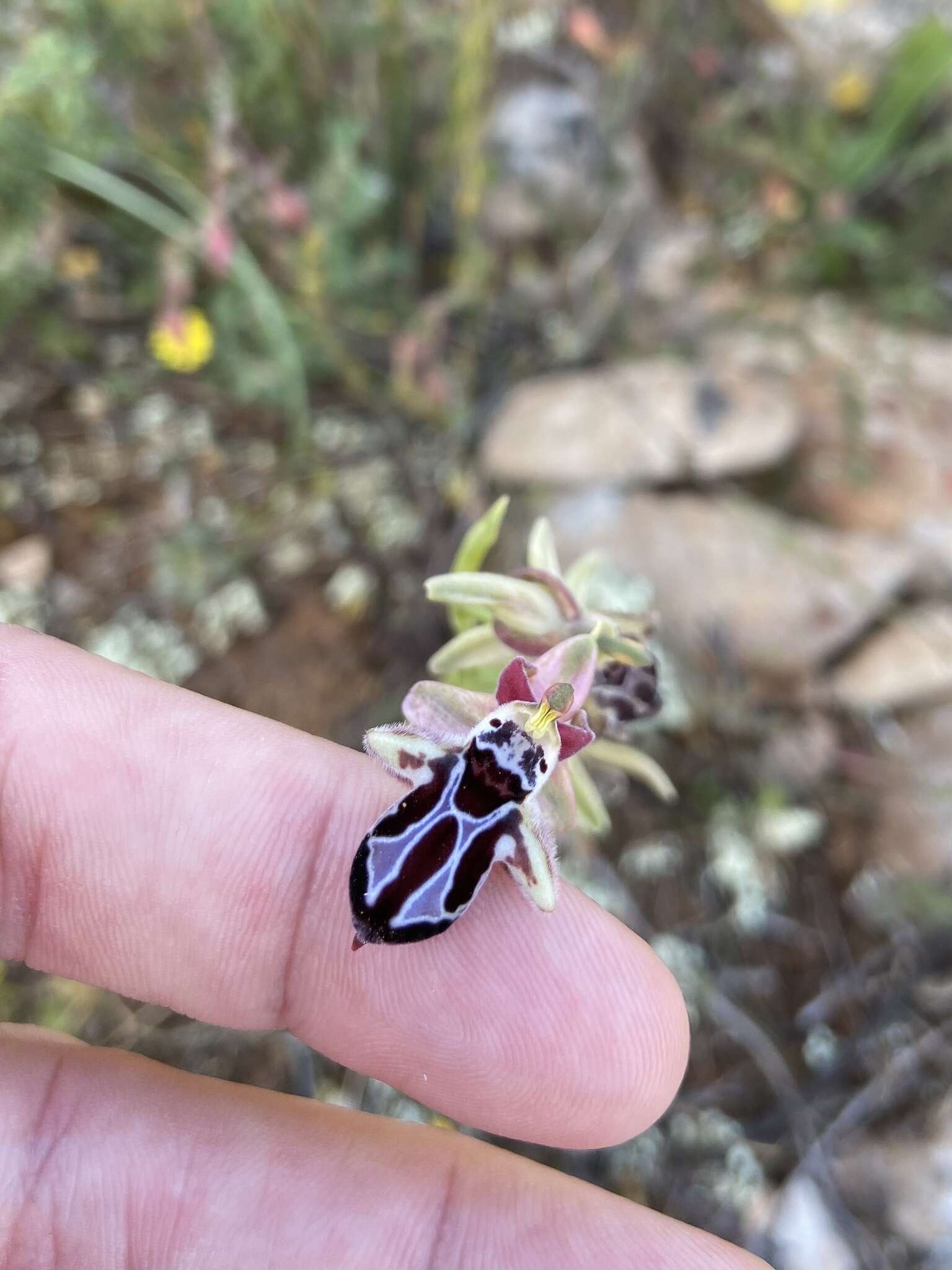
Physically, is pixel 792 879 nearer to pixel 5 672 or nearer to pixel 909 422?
pixel 909 422

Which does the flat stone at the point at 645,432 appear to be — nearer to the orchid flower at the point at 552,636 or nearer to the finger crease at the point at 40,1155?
the orchid flower at the point at 552,636

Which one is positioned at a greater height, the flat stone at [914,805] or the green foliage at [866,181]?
the green foliage at [866,181]

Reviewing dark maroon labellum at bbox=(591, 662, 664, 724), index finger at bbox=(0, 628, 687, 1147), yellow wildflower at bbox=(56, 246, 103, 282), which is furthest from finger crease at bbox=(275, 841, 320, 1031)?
yellow wildflower at bbox=(56, 246, 103, 282)

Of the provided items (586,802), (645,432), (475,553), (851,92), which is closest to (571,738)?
(586,802)

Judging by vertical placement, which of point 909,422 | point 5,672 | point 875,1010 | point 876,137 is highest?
point 876,137

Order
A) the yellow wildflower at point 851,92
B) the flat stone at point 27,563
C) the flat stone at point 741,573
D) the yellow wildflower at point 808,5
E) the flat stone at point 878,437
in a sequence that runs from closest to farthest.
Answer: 1. the flat stone at point 741,573
2. the flat stone at point 27,563
3. the flat stone at point 878,437
4. the yellow wildflower at point 808,5
5. the yellow wildflower at point 851,92

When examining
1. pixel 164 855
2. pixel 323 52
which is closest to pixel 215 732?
pixel 164 855

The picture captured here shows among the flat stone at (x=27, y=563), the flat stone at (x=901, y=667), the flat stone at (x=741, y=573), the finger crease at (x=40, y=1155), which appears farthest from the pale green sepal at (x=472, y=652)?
the flat stone at (x=27, y=563)
